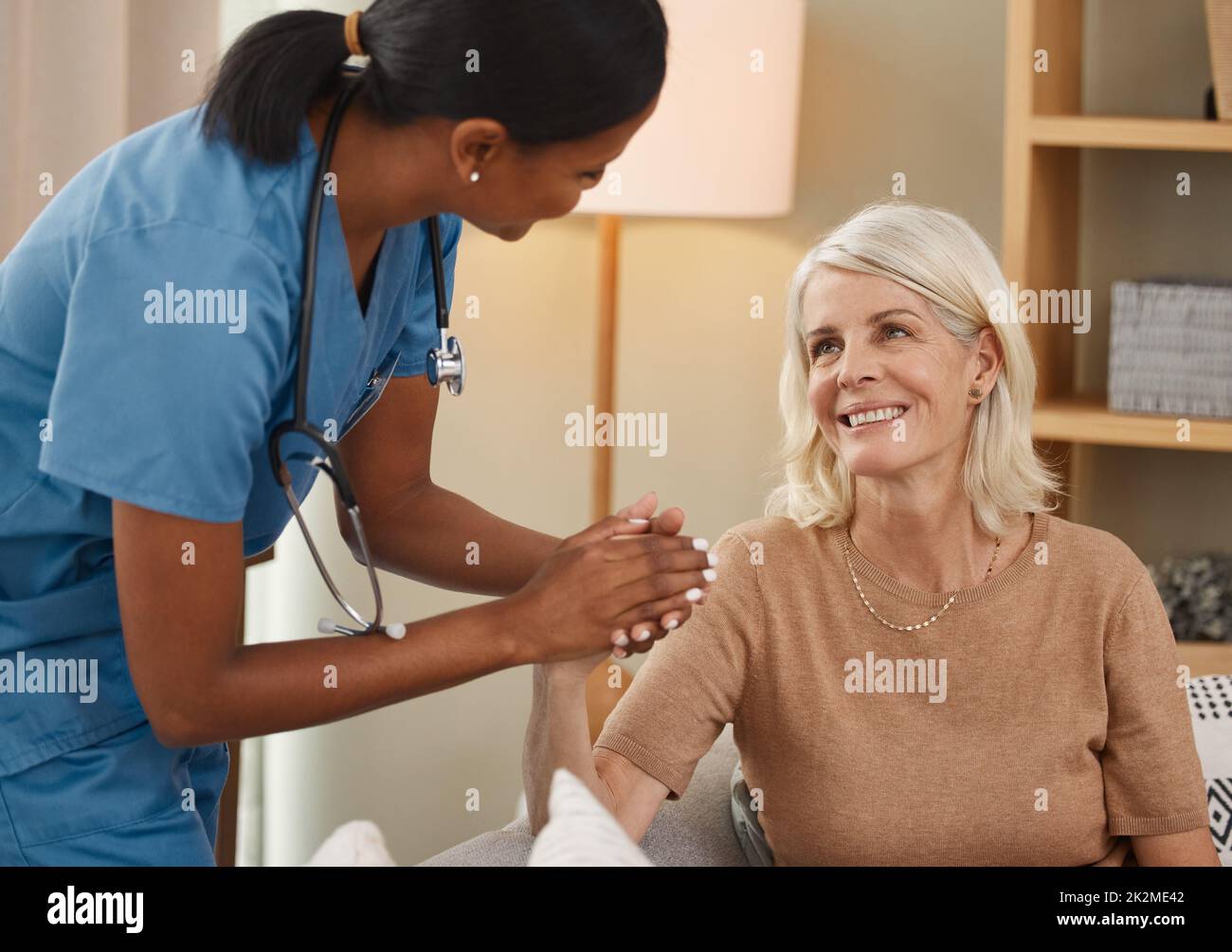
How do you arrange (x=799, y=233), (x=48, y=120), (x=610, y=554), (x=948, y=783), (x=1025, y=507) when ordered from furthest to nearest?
(x=799, y=233), (x=48, y=120), (x=1025, y=507), (x=948, y=783), (x=610, y=554)

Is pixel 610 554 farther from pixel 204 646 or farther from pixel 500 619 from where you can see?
pixel 204 646

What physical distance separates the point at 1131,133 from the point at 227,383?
1375 mm

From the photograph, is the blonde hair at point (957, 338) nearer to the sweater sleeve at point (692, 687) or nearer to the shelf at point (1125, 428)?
the sweater sleeve at point (692, 687)

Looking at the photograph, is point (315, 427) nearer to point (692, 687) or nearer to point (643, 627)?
point (643, 627)

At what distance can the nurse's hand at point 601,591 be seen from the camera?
3.23ft

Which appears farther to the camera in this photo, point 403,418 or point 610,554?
point 403,418

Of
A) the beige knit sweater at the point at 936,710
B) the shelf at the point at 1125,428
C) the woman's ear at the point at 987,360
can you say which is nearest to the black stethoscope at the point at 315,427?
the beige knit sweater at the point at 936,710

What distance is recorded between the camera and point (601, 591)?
101 cm

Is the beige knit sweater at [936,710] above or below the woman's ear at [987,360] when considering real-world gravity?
below

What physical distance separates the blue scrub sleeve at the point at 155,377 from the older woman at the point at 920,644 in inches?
20.4

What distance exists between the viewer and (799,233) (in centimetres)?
230

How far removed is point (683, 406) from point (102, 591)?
147 centimetres

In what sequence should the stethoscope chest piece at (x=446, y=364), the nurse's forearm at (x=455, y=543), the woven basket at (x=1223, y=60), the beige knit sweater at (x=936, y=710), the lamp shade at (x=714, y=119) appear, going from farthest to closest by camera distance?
the lamp shade at (x=714, y=119) → the woven basket at (x=1223, y=60) → the beige knit sweater at (x=936, y=710) → the nurse's forearm at (x=455, y=543) → the stethoscope chest piece at (x=446, y=364)
